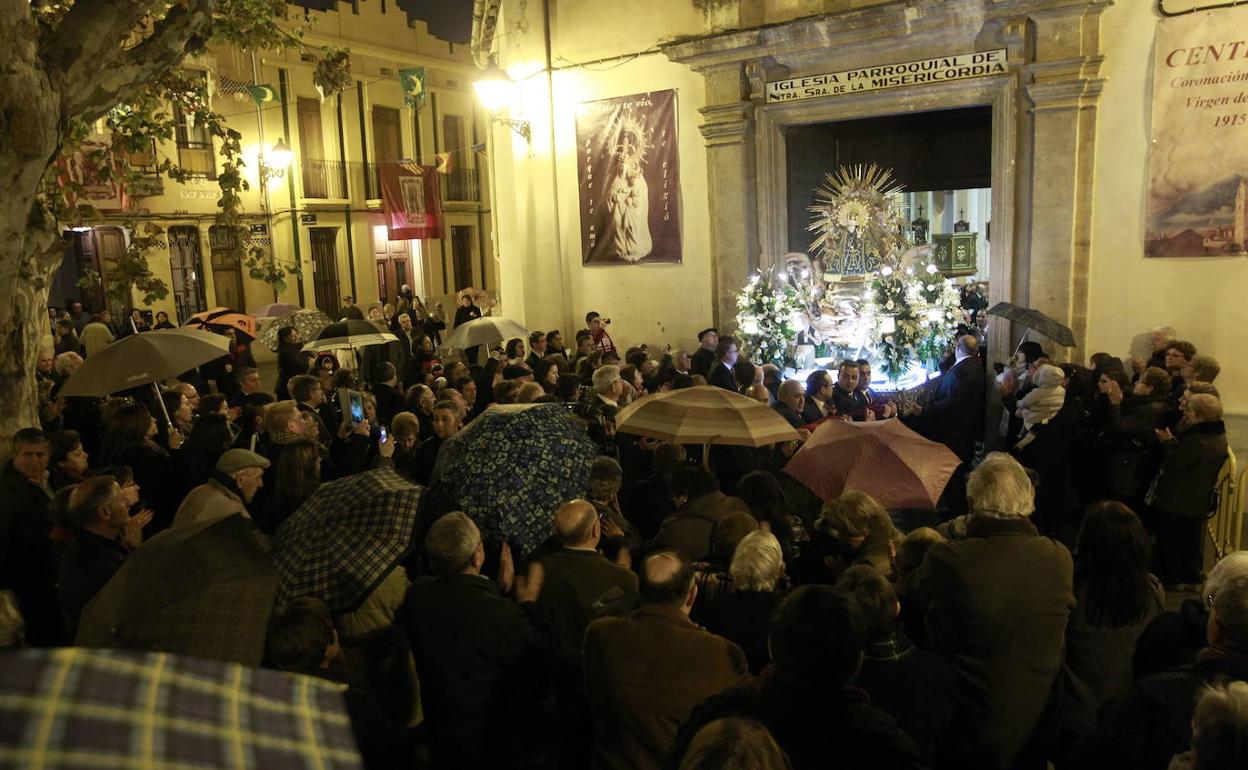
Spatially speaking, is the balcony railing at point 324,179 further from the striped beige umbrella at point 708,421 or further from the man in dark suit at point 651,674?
the man in dark suit at point 651,674

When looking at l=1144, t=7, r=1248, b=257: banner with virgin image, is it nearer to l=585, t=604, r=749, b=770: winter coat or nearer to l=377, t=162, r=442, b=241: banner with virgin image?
l=585, t=604, r=749, b=770: winter coat

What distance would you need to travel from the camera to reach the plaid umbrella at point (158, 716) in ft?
3.18

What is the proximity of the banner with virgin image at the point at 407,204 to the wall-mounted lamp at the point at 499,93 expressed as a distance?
1234cm

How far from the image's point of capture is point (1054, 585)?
3492mm

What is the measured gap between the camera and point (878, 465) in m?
5.38

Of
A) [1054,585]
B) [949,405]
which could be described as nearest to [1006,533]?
[1054,585]

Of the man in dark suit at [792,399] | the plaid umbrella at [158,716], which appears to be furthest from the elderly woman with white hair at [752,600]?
the man in dark suit at [792,399]

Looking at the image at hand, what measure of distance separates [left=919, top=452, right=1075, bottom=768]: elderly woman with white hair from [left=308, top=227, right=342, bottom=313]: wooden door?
89.9 feet

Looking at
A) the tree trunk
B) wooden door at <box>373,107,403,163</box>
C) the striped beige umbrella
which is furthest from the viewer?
wooden door at <box>373,107,403,163</box>

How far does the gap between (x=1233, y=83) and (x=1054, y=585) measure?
8.23 metres

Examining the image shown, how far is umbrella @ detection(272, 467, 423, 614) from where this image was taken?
3.76 metres

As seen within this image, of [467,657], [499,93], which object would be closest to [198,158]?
[499,93]

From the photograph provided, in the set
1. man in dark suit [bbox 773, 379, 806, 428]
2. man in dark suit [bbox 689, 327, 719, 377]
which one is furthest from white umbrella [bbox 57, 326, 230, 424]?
man in dark suit [bbox 689, 327, 719, 377]

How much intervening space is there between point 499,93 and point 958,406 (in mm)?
8226
